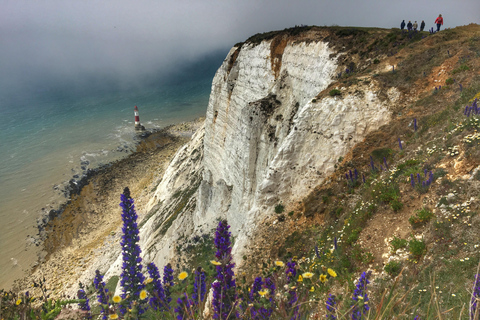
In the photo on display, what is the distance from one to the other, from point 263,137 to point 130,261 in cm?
1780

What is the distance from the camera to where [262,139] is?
22.0m

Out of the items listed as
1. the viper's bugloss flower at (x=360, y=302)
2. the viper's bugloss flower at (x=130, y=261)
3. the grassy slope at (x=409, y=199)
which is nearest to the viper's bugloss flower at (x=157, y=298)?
the viper's bugloss flower at (x=130, y=261)

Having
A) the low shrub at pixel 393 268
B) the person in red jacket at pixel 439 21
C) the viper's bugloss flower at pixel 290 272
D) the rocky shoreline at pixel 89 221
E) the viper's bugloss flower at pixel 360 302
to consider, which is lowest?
the rocky shoreline at pixel 89 221

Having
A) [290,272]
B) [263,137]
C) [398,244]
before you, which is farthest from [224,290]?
[263,137]

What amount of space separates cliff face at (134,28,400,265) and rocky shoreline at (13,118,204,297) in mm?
7616

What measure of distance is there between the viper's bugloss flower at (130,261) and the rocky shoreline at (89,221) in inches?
1075

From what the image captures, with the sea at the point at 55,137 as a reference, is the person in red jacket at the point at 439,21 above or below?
above

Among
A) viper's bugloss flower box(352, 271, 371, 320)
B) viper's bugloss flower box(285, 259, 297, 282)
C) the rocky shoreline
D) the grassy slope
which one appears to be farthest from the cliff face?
viper's bugloss flower box(285, 259, 297, 282)

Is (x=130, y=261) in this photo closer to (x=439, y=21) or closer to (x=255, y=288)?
(x=255, y=288)

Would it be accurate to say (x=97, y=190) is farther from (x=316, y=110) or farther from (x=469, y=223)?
(x=469, y=223)

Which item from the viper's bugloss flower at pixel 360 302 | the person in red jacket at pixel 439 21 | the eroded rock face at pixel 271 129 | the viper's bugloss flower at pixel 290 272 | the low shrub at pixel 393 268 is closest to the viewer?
the viper's bugloss flower at pixel 360 302

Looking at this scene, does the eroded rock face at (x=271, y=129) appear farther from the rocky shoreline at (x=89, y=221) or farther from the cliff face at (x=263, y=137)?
the rocky shoreline at (x=89, y=221)

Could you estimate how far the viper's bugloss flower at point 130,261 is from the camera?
461 centimetres

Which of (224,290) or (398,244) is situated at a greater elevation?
(224,290)
